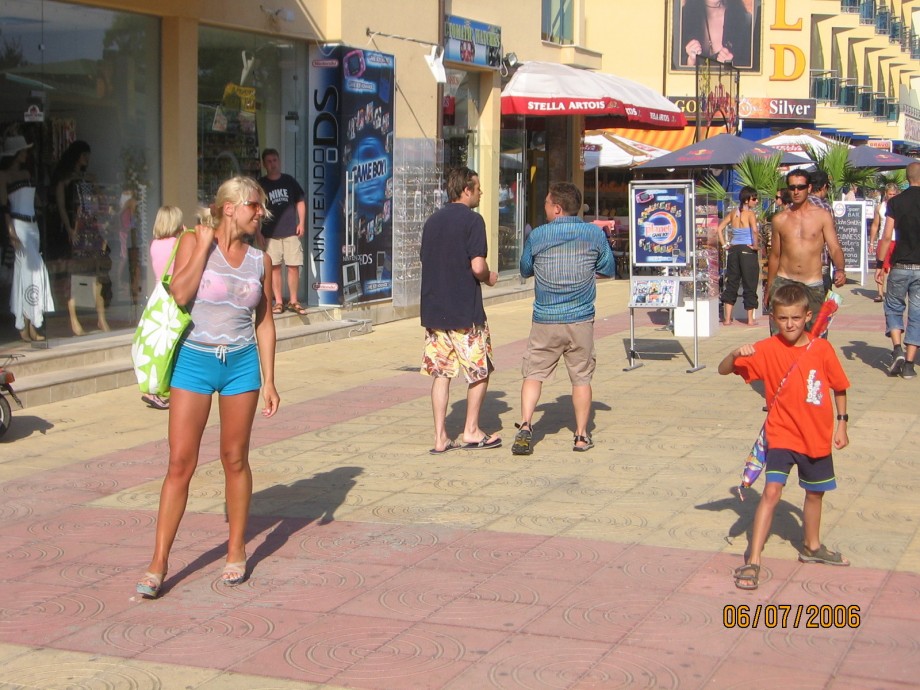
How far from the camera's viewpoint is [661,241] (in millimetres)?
12867

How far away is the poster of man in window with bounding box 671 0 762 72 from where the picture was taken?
42.7 m

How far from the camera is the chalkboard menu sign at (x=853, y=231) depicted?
23312mm

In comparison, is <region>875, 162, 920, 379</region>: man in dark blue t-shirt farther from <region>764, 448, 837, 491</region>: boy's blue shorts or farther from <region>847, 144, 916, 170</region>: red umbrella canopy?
<region>847, 144, 916, 170</region>: red umbrella canopy

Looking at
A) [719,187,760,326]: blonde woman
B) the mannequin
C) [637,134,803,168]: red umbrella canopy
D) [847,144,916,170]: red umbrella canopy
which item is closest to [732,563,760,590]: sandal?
the mannequin

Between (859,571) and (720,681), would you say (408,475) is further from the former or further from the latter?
(720,681)

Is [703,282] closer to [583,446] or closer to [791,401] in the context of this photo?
[583,446]

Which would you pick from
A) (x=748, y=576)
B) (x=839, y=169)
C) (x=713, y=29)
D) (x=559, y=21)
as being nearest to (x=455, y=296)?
(x=748, y=576)

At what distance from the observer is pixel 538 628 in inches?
200

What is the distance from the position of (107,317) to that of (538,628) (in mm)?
8558

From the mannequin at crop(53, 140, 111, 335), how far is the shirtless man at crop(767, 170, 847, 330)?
6.53 meters

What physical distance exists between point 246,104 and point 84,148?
275 cm

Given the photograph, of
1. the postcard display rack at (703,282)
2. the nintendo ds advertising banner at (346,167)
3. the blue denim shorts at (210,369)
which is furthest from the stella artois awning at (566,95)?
the blue denim shorts at (210,369)
